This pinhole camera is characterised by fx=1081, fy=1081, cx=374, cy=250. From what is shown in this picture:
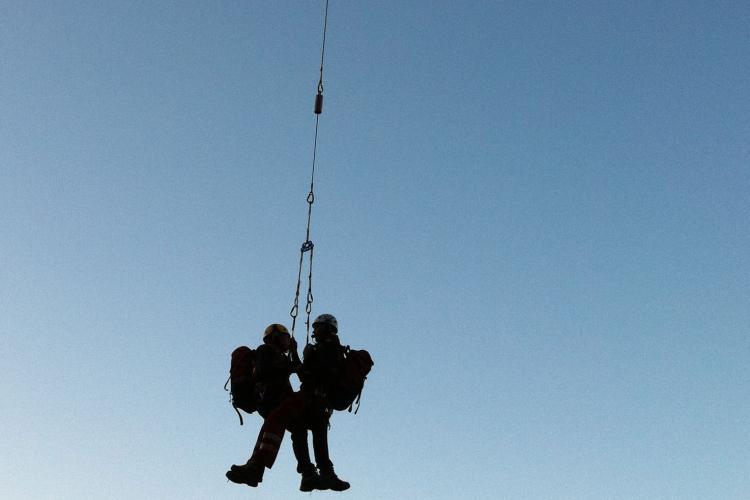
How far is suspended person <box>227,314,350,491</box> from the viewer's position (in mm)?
14055

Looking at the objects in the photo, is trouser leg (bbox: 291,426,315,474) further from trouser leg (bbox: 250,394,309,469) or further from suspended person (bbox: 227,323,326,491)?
trouser leg (bbox: 250,394,309,469)

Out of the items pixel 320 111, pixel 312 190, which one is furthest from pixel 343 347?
pixel 320 111

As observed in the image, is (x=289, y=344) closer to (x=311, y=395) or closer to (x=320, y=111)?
(x=311, y=395)

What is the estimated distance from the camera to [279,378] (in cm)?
1428

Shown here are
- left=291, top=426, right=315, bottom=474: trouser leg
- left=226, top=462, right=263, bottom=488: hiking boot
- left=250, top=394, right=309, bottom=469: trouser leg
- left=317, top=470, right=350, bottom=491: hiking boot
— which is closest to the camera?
left=226, top=462, right=263, bottom=488: hiking boot

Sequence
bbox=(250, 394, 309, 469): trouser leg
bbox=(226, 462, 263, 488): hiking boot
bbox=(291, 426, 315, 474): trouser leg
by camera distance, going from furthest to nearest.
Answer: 1. bbox=(291, 426, 315, 474): trouser leg
2. bbox=(250, 394, 309, 469): trouser leg
3. bbox=(226, 462, 263, 488): hiking boot

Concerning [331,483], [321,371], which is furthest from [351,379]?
[331,483]

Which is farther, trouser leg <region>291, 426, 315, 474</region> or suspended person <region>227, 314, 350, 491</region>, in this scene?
trouser leg <region>291, 426, 315, 474</region>

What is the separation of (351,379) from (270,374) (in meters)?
1.09

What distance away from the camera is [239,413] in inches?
566

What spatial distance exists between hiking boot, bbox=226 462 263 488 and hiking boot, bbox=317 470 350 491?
0.86 m

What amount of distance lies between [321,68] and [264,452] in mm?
6978

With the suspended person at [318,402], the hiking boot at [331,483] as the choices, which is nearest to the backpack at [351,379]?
the suspended person at [318,402]

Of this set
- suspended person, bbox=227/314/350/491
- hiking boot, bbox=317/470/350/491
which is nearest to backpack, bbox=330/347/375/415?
suspended person, bbox=227/314/350/491
